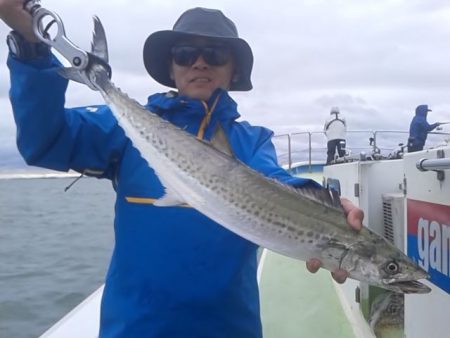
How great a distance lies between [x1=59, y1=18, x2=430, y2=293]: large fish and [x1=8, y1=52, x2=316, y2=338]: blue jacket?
13cm

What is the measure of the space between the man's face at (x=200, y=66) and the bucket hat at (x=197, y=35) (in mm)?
43

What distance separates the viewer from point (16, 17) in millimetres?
1835

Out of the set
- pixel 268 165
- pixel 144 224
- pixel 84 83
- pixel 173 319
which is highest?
pixel 84 83

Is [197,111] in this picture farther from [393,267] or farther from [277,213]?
[393,267]

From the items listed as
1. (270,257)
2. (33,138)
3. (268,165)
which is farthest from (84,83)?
(270,257)

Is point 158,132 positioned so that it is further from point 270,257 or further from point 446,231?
point 270,257

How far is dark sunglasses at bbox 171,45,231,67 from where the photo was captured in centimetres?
221

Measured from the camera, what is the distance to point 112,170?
2.19 meters

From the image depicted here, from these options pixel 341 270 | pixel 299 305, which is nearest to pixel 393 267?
pixel 341 270

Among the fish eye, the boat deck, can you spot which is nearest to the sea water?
the boat deck

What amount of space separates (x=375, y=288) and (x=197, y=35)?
2901 millimetres

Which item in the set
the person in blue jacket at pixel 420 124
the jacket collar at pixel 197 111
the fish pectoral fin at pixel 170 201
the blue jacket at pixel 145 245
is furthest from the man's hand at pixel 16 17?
the person in blue jacket at pixel 420 124

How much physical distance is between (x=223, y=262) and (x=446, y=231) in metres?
0.90

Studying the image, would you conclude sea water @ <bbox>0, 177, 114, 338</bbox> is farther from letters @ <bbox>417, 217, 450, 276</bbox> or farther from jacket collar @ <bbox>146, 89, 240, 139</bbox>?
letters @ <bbox>417, 217, 450, 276</bbox>
